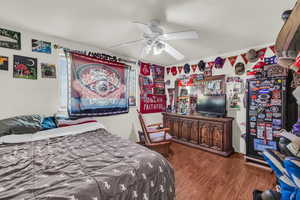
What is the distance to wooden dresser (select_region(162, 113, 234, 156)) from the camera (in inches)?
114

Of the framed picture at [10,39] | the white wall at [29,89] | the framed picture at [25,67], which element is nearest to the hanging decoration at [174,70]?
the white wall at [29,89]

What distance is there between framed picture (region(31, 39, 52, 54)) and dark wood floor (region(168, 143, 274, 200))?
10.3ft

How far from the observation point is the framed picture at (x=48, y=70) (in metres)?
2.40

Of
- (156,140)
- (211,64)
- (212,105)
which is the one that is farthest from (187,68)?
(156,140)

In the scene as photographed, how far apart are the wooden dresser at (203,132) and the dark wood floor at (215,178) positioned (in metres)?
0.22

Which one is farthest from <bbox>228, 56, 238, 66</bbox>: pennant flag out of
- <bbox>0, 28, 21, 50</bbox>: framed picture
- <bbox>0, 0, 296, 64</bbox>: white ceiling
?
<bbox>0, 28, 21, 50</bbox>: framed picture

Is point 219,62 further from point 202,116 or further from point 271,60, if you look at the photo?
point 202,116

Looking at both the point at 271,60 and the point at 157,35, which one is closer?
the point at 157,35

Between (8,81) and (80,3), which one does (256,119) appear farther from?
(8,81)

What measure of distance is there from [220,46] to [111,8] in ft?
7.42

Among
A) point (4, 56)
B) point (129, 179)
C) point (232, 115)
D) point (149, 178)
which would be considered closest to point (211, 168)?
point (232, 115)

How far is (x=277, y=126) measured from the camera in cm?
222

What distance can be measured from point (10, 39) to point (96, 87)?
149cm

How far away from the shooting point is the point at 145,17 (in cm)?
182
